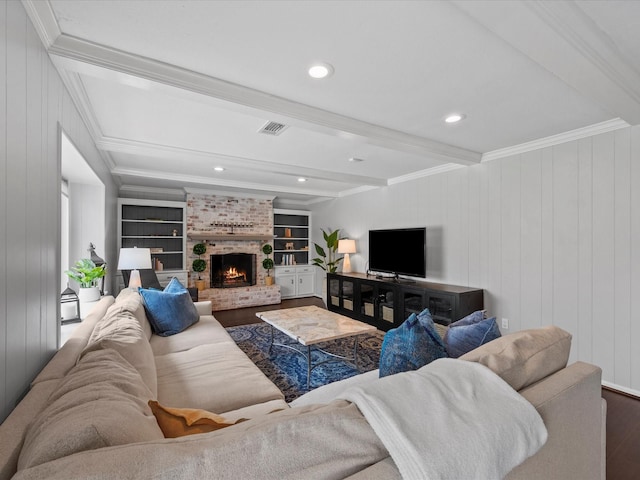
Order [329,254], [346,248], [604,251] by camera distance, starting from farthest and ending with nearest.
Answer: [329,254]
[346,248]
[604,251]

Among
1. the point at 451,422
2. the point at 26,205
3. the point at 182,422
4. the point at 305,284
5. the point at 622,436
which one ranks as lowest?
the point at 622,436

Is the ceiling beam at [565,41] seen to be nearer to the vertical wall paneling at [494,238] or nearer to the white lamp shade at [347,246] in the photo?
the vertical wall paneling at [494,238]

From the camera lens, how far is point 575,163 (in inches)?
115

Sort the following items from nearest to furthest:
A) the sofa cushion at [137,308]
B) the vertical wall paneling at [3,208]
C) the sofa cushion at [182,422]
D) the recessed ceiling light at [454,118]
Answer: the sofa cushion at [182,422] → the vertical wall paneling at [3,208] → the sofa cushion at [137,308] → the recessed ceiling light at [454,118]

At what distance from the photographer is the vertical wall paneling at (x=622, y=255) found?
8.52ft

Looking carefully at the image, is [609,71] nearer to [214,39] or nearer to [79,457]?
[214,39]

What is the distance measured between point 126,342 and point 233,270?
4.87 meters

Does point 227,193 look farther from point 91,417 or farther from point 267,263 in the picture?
point 91,417

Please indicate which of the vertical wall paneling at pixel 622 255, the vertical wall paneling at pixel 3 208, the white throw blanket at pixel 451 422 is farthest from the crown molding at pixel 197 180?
the white throw blanket at pixel 451 422

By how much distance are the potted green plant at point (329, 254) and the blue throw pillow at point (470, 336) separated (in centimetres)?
443

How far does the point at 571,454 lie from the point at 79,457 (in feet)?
5.06

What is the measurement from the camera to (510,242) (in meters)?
3.44

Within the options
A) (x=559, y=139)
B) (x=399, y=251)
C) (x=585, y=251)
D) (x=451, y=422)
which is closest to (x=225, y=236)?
(x=399, y=251)

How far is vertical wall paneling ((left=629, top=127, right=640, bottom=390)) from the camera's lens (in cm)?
254
